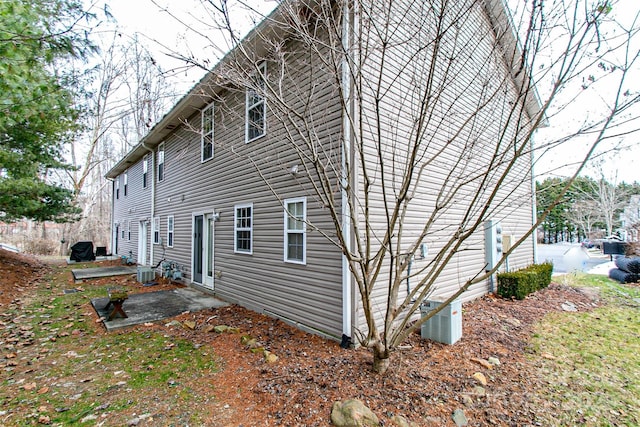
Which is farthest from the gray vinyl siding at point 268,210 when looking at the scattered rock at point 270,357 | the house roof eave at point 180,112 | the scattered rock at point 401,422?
the scattered rock at point 401,422

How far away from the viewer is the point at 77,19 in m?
4.20

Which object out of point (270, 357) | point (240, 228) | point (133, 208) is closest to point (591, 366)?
point (270, 357)

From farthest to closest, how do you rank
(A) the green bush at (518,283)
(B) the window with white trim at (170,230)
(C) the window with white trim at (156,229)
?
(C) the window with white trim at (156,229)
(B) the window with white trim at (170,230)
(A) the green bush at (518,283)

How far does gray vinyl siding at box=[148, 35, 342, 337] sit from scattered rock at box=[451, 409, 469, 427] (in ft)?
6.68

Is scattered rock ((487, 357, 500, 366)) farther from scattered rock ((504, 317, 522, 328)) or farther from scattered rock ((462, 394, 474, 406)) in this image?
scattered rock ((504, 317, 522, 328))

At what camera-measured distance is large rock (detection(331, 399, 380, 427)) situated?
2.82 meters

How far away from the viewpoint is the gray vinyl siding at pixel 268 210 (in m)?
5.06

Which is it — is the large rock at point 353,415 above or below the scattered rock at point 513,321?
above

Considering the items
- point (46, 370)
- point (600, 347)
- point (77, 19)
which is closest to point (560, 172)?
point (600, 347)

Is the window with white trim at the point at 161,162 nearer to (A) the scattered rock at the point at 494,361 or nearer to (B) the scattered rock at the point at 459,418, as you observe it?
(A) the scattered rock at the point at 494,361

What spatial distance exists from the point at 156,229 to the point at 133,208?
4.33 metres

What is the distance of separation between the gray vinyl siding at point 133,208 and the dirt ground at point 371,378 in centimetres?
927

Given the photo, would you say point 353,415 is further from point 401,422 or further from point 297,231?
point 297,231

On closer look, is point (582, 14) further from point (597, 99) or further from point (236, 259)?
point (236, 259)
